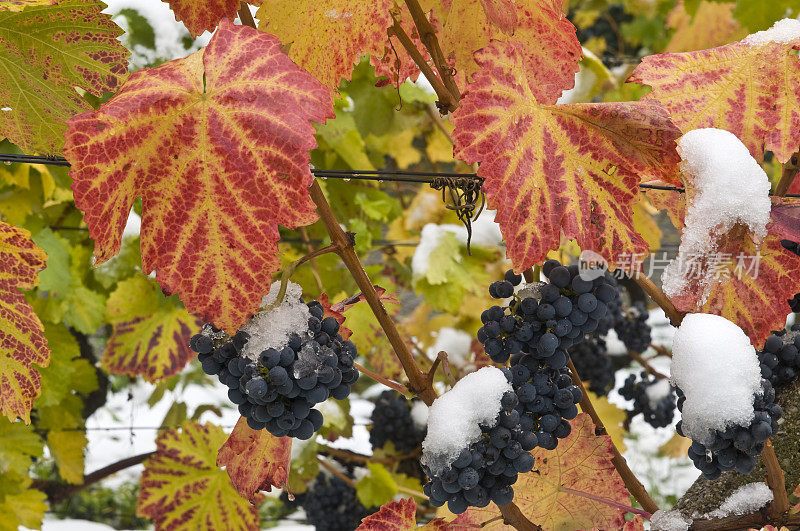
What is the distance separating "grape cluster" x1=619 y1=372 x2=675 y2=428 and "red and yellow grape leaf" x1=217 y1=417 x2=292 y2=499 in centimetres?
83

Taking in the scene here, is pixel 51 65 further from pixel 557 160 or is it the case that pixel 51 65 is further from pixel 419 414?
pixel 419 414

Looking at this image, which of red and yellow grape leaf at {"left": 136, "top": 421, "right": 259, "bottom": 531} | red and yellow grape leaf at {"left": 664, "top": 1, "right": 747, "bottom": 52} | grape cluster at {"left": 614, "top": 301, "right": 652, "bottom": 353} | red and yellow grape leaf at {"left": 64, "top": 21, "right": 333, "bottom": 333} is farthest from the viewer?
red and yellow grape leaf at {"left": 664, "top": 1, "right": 747, "bottom": 52}

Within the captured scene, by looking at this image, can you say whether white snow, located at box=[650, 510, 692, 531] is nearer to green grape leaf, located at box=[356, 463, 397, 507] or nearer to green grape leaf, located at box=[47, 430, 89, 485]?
green grape leaf, located at box=[356, 463, 397, 507]

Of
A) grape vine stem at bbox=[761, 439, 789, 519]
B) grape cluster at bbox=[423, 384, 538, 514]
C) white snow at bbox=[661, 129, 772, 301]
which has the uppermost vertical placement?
white snow at bbox=[661, 129, 772, 301]

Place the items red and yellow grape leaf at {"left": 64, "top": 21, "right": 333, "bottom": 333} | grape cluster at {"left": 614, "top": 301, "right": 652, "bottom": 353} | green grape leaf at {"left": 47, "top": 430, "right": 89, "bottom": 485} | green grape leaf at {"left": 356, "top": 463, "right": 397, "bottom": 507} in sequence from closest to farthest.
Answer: red and yellow grape leaf at {"left": 64, "top": 21, "right": 333, "bottom": 333}, grape cluster at {"left": 614, "top": 301, "right": 652, "bottom": 353}, green grape leaf at {"left": 356, "top": 463, "right": 397, "bottom": 507}, green grape leaf at {"left": 47, "top": 430, "right": 89, "bottom": 485}

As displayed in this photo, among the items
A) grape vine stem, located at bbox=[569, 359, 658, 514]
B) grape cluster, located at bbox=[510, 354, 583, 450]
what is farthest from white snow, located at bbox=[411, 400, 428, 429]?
grape cluster, located at bbox=[510, 354, 583, 450]

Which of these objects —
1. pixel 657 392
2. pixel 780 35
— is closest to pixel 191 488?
pixel 657 392

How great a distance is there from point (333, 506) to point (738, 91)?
119 cm

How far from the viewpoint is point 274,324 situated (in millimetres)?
566

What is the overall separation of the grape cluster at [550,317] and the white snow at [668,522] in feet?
0.73

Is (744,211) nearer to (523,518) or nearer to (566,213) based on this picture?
(566,213)

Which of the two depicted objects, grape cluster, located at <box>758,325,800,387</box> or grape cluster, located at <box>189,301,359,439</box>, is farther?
grape cluster, located at <box>758,325,800,387</box>

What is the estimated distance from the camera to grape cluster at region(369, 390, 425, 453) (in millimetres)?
1474

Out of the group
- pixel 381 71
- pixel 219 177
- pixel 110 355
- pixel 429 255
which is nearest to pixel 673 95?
pixel 381 71
